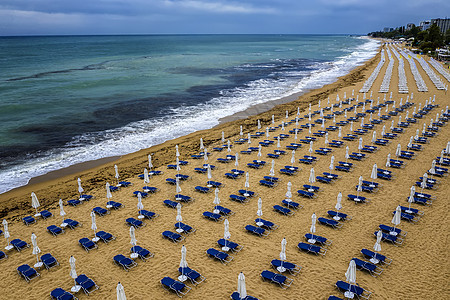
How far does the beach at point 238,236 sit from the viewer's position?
10148 mm

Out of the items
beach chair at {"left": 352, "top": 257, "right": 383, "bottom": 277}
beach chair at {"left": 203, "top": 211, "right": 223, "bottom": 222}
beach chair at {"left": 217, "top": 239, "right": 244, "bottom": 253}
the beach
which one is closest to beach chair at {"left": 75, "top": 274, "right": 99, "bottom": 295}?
the beach

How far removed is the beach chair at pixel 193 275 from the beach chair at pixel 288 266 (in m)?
2.43

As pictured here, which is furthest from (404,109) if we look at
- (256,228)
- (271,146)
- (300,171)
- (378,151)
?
(256,228)

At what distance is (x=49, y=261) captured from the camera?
11.3m

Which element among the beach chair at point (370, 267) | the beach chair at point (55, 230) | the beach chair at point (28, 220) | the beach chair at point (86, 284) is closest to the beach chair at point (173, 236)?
the beach chair at point (86, 284)

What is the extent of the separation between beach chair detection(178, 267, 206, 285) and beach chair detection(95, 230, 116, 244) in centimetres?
375

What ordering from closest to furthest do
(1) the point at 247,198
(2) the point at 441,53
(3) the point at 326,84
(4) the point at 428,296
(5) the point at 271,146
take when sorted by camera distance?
(4) the point at 428,296, (1) the point at 247,198, (5) the point at 271,146, (3) the point at 326,84, (2) the point at 441,53

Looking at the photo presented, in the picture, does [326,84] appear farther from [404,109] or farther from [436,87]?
[404,109]

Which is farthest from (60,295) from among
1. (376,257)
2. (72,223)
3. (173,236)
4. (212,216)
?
(376,257)

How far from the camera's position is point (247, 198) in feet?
51.3

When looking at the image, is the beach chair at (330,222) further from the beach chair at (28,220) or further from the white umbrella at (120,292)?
the beach chair at (28,220)

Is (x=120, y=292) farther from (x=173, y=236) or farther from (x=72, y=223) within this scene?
(x=72, y=223)

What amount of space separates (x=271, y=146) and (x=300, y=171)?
460 cm

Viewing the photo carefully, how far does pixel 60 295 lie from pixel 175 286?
11.4 ft
